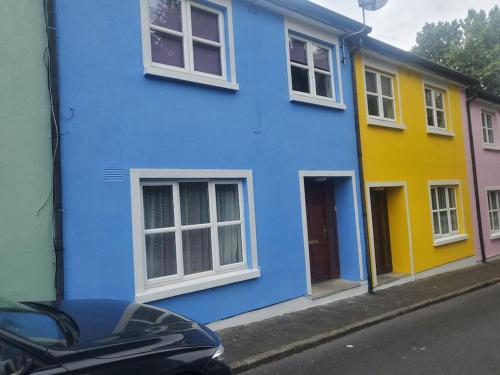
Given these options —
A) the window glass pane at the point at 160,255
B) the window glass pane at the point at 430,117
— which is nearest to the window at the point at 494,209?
the window glass pane at the point at 430,117

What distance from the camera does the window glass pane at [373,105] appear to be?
9602 mm

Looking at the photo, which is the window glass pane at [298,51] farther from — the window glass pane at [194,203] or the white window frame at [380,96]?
the window glass pane at [194,203]

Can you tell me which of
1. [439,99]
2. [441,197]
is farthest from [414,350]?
[439,99]

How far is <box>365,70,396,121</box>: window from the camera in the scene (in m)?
9.65

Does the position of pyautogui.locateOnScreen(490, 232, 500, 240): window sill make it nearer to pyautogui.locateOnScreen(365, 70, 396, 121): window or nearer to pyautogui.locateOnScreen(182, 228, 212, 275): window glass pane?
pyautogui.locateOnScreen(365, 70, 396, 121): window

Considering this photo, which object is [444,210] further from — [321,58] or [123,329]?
[123,329]

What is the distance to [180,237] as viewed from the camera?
5.89m

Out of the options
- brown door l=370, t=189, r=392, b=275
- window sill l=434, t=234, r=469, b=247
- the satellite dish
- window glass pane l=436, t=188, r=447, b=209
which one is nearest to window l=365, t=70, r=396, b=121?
the satellite dish

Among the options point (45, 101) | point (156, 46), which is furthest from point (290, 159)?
point (45, 101)

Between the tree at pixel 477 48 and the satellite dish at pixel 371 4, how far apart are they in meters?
18.5

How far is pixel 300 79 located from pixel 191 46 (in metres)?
2.62

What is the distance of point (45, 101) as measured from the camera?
485 cm

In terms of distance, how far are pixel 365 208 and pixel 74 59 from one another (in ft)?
20.7

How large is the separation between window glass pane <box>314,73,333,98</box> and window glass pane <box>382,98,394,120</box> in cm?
218
